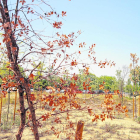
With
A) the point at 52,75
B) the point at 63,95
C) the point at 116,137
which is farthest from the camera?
the point at 116,137

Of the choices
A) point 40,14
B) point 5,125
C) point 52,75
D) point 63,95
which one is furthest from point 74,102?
point 5,125

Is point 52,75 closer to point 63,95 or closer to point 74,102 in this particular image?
point 63,95

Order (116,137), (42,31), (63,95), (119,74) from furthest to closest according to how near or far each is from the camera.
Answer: (119,74) < (116,137) < (42,31) < (63,95)

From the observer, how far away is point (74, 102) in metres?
2.09

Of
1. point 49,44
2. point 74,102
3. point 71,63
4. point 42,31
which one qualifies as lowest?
point 74,102

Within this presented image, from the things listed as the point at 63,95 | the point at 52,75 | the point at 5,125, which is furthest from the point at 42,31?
the point at 5,125

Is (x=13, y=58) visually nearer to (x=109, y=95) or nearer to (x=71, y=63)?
(x=71, y=63)

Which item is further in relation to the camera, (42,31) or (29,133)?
(29,133)

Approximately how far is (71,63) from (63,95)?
1.50 feet

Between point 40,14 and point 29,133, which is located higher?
point 40,14

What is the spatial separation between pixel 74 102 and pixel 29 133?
Answer: 4293mm

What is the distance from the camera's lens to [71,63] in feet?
7.37

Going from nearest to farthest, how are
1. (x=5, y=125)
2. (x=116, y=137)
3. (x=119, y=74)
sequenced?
(x=116, y=137), (x=5, y=125), (x=119, y=74)

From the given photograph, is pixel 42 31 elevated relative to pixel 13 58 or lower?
elevated
